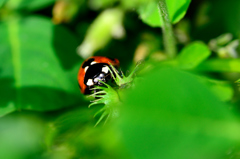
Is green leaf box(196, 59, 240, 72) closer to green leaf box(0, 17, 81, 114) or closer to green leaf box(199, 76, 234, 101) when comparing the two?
green leaf box(199, 76, 234, 101)

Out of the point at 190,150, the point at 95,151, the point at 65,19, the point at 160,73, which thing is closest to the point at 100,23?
the point at 65,19

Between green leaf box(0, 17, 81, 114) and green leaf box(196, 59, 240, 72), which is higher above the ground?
green leaf box(0, 17, 81, 114)

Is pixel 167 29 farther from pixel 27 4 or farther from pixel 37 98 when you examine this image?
pixel 27 4

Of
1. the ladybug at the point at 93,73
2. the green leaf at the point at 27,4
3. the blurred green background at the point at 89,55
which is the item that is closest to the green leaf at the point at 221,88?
the blurred green background at the point at 89,55

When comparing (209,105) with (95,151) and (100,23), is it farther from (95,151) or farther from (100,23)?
(100,23)

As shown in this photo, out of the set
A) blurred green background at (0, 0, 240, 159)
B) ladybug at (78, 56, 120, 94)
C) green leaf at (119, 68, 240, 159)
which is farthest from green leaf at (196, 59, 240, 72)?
green leaf at (119, 68, 240, 159)

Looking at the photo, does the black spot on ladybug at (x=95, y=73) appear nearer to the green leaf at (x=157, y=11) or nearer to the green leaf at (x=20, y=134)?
the green leaf at (x=157, y=11)
